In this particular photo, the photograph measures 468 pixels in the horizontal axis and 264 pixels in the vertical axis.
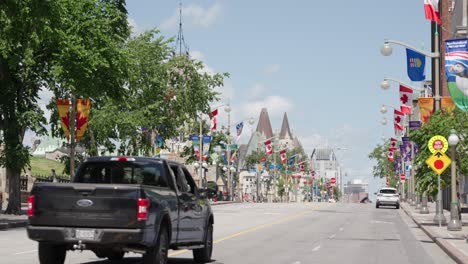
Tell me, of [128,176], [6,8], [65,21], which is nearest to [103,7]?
[65,21]

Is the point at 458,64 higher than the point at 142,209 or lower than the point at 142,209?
higher

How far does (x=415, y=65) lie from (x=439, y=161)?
9.66 metres

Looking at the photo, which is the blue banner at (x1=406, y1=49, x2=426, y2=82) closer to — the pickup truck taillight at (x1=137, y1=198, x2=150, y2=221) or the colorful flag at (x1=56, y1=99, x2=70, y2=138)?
the colorful flag at (x1=56, y1=99, x2=70, y2=138)

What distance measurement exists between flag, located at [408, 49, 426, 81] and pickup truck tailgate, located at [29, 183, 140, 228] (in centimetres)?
2816

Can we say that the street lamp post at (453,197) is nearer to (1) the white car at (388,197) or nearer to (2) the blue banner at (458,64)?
(2) the blue banner at (458,64)

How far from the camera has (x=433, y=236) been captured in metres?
29.2

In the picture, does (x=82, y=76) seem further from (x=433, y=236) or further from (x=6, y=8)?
(x=433, y=236)

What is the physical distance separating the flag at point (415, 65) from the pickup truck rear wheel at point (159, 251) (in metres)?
27.0

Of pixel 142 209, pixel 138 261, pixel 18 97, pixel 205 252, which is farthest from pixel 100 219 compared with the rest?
pixel 18 97

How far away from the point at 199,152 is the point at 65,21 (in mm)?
44821

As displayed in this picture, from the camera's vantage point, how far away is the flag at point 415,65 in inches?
1580

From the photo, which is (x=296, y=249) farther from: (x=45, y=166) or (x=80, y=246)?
(x=45, y=166)

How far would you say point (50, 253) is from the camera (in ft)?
49.1

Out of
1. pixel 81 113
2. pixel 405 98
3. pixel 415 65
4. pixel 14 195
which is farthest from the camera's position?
pixel 405 98
